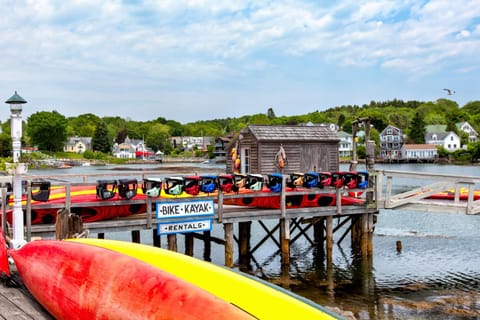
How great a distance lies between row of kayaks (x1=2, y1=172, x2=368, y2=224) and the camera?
12.9 metres

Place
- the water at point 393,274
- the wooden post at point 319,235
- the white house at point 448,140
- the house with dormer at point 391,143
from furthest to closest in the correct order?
the house with dormer at point 391,143, the white house at point 448,140, the wooden post at point 319,235, the water at point 393,274

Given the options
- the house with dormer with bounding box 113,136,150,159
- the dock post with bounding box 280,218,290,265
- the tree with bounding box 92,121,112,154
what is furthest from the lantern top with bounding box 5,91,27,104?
the tree with bounding box 92,121,112,154

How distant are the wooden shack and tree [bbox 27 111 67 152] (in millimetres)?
117088

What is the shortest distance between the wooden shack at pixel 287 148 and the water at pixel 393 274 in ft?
7.66

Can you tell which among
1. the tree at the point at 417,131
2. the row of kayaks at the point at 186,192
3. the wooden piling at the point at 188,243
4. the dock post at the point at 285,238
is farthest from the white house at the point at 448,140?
the wooden piling at the point at 188,243

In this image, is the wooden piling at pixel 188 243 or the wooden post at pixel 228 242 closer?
the wooden post at pixel 228 242

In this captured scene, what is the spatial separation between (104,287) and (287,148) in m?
14.8

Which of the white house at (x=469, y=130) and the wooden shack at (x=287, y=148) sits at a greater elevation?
the white house at (x=469, y=130)

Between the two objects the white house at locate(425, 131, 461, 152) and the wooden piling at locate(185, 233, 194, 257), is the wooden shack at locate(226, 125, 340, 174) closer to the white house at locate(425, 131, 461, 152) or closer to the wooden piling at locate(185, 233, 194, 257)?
the wooden piling at locate(185, 233, 194, 257)

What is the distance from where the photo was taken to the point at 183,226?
552 inches

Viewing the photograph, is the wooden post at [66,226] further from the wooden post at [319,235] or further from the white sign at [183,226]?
Result: the wooden post at [319,235]

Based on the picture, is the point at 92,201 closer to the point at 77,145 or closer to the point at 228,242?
the point at 228,242

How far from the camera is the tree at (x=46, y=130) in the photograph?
5079 inches

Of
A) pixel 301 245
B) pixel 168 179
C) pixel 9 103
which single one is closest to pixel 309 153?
pixel 301 245
